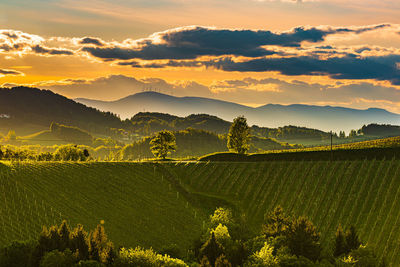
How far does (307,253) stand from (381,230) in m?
26.0

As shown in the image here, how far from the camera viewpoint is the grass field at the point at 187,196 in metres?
101

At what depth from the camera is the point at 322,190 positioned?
121688 mm

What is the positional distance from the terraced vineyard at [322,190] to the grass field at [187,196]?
26 centimetres

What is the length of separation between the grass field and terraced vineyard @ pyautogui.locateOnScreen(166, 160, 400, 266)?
0.26 meters

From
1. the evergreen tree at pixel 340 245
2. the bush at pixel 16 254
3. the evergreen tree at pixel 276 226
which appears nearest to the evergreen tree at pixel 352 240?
the evergreen tree at pixel 340 245

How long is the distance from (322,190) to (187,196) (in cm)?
4360

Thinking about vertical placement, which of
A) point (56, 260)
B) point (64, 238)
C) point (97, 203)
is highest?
point (97, 203)

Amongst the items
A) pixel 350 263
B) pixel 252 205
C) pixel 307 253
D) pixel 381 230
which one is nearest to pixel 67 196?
pixel 252 205

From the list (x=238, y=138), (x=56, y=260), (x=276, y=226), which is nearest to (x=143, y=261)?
(x=56, y=260)

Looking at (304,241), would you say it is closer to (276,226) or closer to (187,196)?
(276,226)

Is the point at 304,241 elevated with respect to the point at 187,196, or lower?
lower

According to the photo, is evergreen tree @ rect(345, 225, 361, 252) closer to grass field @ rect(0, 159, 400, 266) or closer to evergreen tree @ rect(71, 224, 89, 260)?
grass field @ rect(0, 159, 400, 266)

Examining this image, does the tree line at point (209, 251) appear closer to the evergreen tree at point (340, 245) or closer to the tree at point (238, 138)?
the evergreen tree at point (340, 245)

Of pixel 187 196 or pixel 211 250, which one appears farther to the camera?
pixel 187 196
